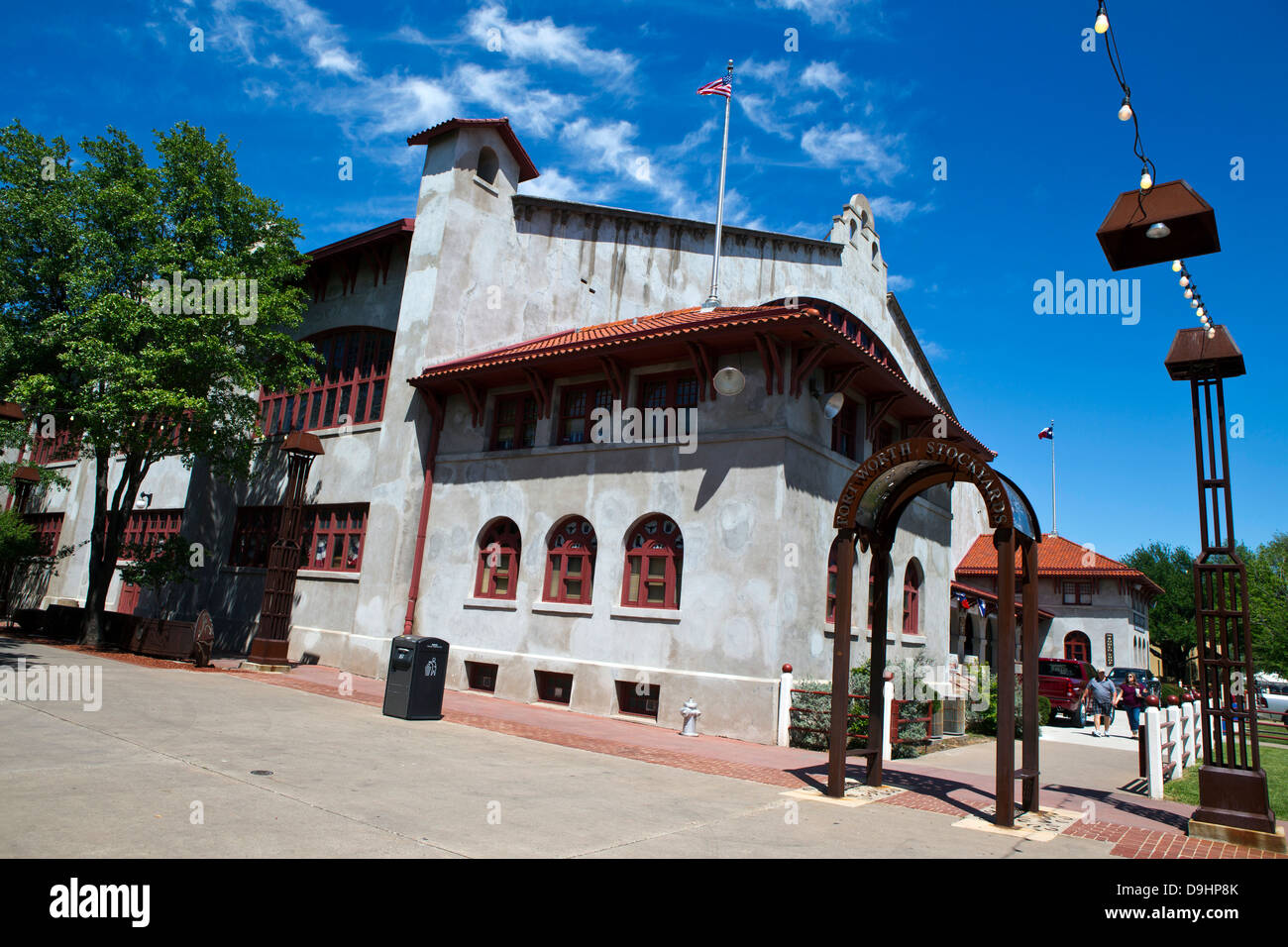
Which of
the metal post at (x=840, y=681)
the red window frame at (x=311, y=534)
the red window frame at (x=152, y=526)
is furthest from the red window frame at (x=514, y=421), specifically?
the red window frame at (x=152, y=526)

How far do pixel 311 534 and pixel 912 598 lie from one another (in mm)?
17519

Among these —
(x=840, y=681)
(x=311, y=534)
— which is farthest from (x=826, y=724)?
(x=311, y=534)

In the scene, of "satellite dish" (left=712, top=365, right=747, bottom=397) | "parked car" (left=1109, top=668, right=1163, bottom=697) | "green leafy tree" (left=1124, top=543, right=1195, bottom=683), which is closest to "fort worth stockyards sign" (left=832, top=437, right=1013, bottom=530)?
"satellite dish" (left=712, top=365, right=747, bottom=397)

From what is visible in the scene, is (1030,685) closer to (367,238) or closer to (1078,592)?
(367,238)

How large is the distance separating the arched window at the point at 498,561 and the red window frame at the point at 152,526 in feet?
49.5

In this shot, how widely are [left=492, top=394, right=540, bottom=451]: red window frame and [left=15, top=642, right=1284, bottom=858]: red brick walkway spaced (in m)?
6.26

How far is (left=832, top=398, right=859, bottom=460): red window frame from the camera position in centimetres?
1872

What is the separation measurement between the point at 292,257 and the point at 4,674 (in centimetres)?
1388

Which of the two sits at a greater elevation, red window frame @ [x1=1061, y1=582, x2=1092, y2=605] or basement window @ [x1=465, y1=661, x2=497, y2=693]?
red window frame @ [x1=1061, y1=582, x2=1092, y2=605]

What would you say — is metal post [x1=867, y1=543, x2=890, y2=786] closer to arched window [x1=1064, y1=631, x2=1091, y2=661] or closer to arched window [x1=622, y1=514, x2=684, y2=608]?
arched window [x1=622, y1=514, x2=684, y2=608]

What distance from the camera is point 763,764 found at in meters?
12.1

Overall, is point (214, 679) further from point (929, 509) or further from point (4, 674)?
point (929, 509)
